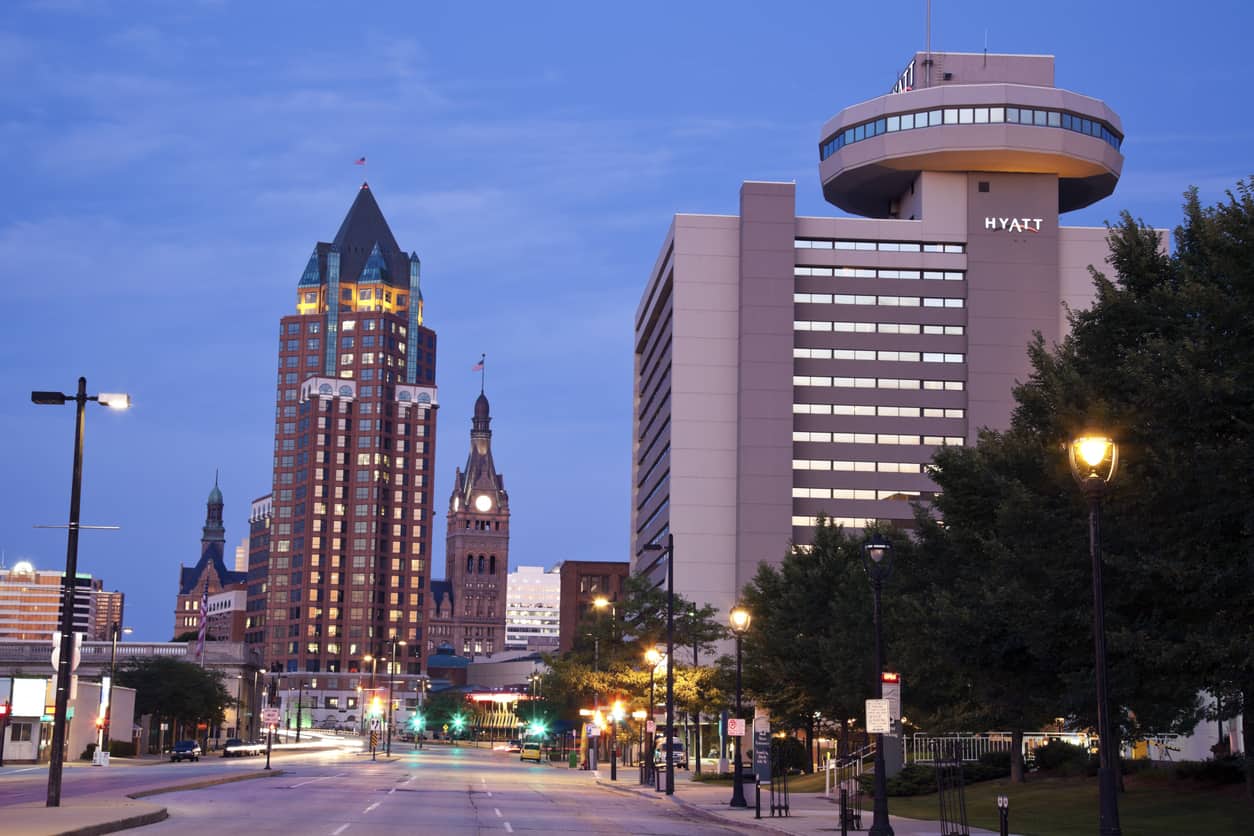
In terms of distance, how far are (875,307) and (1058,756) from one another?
102 metres

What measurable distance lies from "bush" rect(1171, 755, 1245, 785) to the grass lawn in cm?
34

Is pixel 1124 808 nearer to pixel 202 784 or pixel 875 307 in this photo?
pixel 202 784

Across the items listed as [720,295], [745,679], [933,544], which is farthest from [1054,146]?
[933,544]

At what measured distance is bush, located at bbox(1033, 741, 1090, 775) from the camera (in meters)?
50.6

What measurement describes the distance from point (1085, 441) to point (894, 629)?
28619 mm

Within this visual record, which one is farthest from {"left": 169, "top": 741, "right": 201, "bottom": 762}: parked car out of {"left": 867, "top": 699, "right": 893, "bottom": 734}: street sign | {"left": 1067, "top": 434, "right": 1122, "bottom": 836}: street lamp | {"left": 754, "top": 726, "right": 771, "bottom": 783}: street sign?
{"left": 1067, "top": 434, "right": 1122, "bottom": 836}: street lamp

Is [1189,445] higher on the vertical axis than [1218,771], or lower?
higher

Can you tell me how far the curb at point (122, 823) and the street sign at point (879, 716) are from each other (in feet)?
51.0

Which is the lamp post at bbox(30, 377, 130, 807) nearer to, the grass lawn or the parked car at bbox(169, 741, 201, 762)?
the grass lawn

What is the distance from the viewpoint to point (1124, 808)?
37.7 meters

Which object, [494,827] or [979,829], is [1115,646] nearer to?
[979,829]

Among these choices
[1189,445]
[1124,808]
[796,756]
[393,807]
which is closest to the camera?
[1189,445]

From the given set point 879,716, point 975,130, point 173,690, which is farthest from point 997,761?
point 975,130

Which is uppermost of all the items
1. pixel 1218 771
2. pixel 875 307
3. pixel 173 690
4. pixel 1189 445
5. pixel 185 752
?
pixel 875 307
